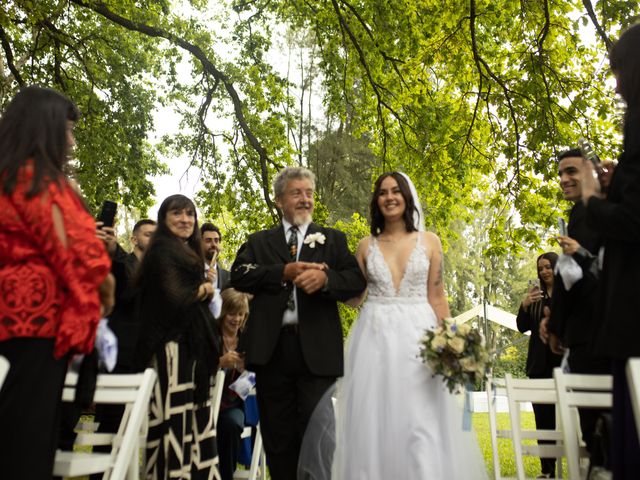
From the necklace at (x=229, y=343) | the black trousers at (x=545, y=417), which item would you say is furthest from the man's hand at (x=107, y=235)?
the black trousers at (x=545, y=417)

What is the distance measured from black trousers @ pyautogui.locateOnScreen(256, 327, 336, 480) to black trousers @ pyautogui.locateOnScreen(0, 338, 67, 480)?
7.32ft

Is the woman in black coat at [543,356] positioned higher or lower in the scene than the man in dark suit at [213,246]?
lower

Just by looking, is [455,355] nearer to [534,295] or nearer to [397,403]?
[397,403]

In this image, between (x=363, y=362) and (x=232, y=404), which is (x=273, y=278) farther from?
(x=232, y=404)

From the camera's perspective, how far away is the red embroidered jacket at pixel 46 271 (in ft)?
9.90

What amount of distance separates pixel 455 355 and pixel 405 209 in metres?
1.33

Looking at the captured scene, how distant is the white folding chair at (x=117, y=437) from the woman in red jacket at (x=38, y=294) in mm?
546

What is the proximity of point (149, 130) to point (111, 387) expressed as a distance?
13.4m

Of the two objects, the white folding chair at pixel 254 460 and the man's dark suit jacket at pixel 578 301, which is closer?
the man's dark suit jacket at pixel 578 301

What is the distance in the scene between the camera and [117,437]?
13.3 feet

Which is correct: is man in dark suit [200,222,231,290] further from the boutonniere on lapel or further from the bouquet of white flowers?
the bouquet of white flowers

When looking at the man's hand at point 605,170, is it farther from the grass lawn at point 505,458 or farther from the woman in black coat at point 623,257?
the grass lawn at point 505,458

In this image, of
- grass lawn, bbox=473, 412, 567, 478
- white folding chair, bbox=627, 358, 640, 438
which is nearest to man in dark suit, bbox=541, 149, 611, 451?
white folding chair, bbox=627, 358, 640, 438

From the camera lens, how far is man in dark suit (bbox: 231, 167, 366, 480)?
16.6 ft
